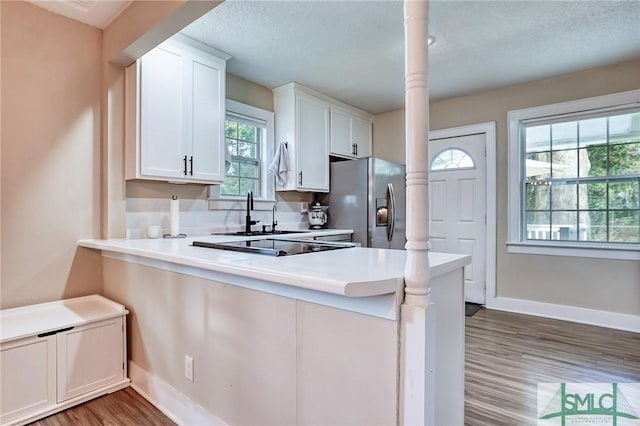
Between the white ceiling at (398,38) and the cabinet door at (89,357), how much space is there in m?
2.05

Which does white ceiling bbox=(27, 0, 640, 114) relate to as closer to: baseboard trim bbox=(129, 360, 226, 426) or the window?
the window

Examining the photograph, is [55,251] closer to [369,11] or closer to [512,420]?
[369,11]

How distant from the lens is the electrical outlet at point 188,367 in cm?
174

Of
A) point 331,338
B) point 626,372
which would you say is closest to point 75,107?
point 331,338

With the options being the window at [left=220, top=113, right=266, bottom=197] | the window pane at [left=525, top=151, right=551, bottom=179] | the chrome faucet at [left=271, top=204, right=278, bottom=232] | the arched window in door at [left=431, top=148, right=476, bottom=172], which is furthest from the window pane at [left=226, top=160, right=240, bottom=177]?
the window pane at [left=525, top=151, right=551, bottom=179]

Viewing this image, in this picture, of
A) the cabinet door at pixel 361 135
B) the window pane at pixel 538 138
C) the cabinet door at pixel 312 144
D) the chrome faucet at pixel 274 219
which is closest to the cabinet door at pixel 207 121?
the chrome faucet at pixel 274 219

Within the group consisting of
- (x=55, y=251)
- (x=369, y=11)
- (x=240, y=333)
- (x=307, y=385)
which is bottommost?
(x=307, y=385)

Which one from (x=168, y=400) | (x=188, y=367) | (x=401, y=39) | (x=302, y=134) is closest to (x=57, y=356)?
(x=168, y=400)

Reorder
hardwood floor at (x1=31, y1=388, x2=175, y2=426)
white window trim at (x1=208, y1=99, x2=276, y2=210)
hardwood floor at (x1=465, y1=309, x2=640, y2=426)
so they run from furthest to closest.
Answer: white window trim at (x1=208, y1=99, x2=276, y2=210) → hardwood floor at (x1=465, y1=309, x2=640, y2=426) → hardwood floor at (x1=31, y1=388, x2=175, y2=426)

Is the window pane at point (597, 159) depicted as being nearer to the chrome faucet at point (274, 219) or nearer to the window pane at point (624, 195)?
the window pane at point (624, 195)

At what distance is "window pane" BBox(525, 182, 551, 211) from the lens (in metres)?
3.64

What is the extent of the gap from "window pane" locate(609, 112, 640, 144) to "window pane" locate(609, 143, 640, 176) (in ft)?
0.20

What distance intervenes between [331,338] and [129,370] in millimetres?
1720

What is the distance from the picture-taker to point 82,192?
2391 millimetres
